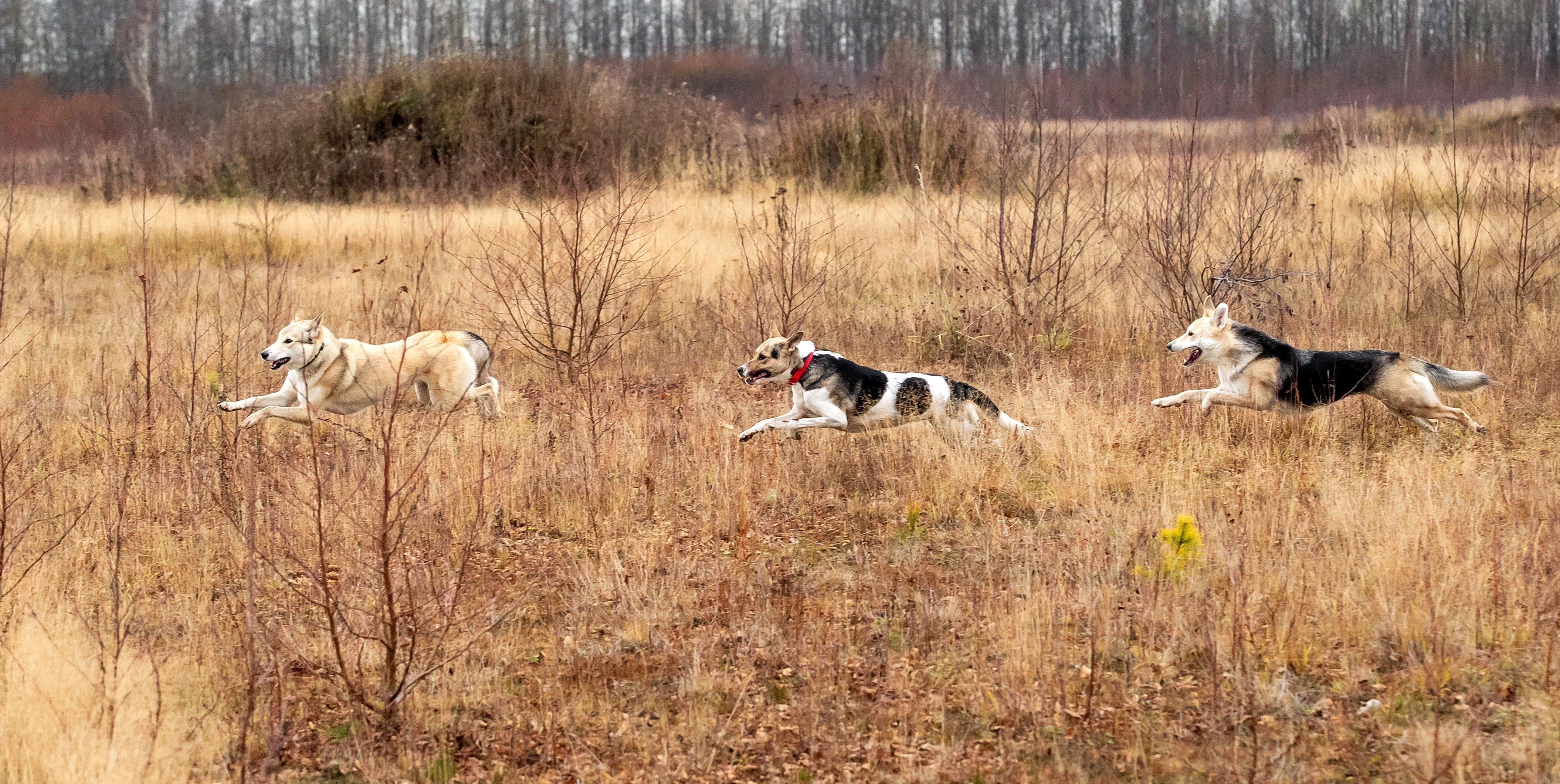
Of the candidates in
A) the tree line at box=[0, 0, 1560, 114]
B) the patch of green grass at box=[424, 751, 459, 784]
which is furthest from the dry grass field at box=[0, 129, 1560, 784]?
the tree line at box=[0, 0, 1560, 114]

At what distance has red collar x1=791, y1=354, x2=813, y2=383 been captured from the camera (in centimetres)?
780

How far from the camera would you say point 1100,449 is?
7.49m

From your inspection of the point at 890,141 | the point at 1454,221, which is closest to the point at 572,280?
the point at 890,141

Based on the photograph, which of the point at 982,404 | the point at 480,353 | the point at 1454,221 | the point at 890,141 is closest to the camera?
the point at 982,404

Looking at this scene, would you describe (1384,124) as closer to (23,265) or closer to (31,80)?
(23,265)

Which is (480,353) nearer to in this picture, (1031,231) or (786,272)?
(786,272)

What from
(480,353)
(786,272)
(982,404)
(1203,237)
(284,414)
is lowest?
(284,414)

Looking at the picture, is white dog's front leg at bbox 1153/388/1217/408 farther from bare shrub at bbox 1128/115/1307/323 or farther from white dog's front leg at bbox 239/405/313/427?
white dog's front leg at bbox 239/405/313/427

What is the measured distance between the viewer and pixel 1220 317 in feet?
26.1

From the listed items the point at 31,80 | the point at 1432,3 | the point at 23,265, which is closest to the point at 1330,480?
the point at 23,265

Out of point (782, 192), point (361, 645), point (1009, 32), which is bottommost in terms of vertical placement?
point (361, 645)

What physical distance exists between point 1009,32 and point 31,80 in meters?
39.3

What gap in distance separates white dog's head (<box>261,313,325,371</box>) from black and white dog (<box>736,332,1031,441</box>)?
2881 millimetres

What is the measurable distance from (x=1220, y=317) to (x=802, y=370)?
8.71 ft
